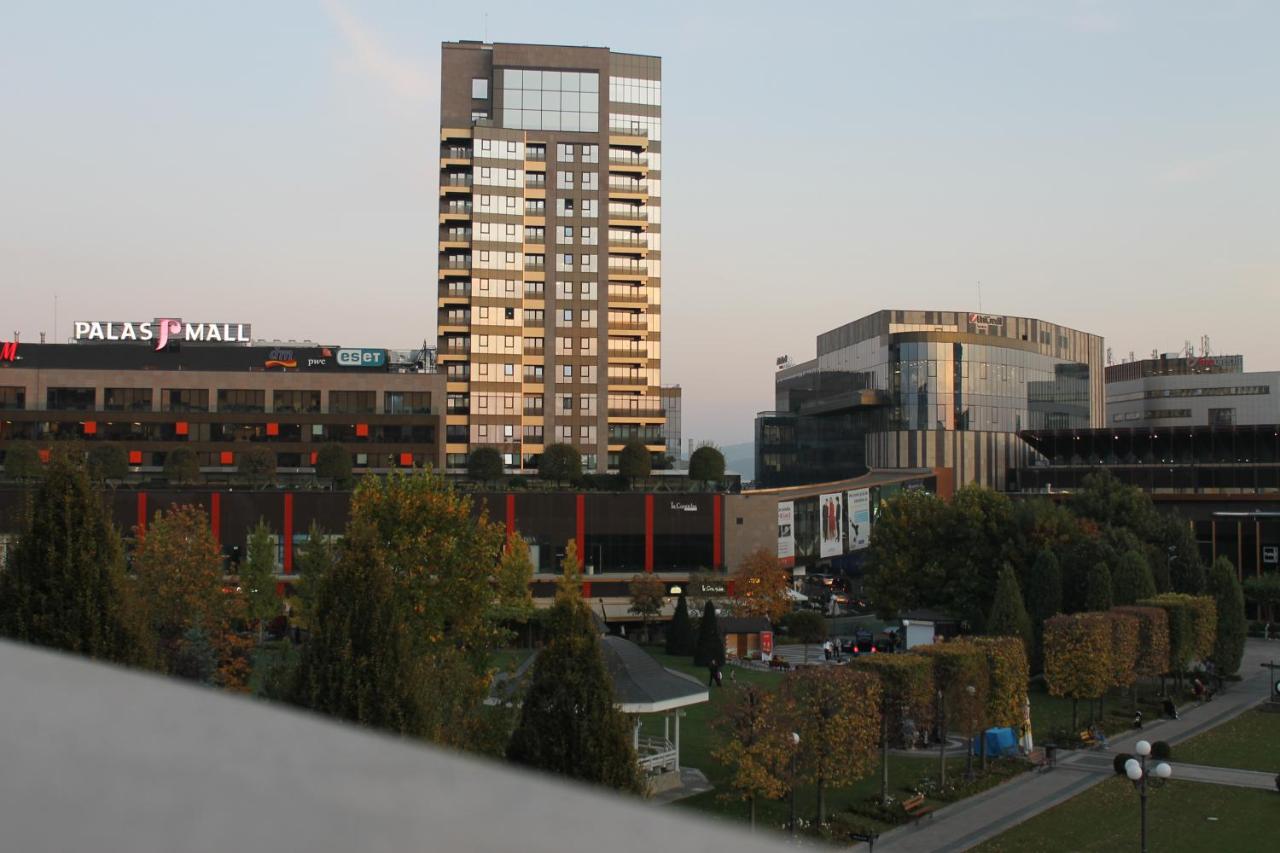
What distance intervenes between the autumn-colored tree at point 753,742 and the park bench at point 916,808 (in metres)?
4.10

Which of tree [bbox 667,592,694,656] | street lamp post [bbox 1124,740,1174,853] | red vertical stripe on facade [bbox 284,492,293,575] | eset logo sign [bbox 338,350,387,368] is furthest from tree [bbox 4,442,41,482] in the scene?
street lamp post [bbox 1124,740,1174,853]

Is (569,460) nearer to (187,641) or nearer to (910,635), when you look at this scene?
(910,635)

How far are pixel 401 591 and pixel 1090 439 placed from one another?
3573 inches

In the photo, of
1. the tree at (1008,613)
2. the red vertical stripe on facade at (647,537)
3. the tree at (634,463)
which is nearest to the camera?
the tree at (1008,613)

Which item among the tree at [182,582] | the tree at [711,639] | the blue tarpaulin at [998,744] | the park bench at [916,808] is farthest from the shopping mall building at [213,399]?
the park bench at [916,808]

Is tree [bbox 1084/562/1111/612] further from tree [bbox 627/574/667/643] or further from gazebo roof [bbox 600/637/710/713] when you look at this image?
tree [bbox 627/574/667/643]

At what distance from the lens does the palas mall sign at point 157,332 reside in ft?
317

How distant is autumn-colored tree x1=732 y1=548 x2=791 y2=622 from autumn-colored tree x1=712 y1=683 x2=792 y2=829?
34.5 metres

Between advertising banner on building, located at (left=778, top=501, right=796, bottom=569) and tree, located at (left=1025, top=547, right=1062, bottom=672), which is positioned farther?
advertising banner on building, located at (left=778, top=501, right=796, bottom=569)

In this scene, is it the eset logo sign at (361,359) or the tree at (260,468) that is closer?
the tree at (260,468)

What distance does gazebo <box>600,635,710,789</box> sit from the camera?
33.2 m

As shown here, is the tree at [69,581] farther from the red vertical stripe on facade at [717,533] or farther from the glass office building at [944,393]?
the glass office building at [944,393]

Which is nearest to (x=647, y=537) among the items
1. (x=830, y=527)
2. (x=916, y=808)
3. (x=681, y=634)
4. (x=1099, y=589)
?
(x=830, y=527)

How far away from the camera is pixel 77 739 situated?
196 cm
